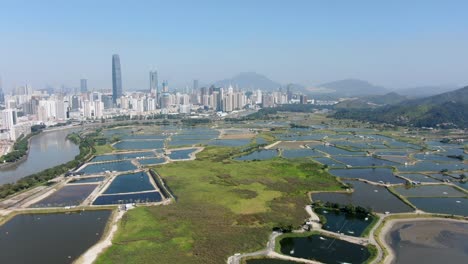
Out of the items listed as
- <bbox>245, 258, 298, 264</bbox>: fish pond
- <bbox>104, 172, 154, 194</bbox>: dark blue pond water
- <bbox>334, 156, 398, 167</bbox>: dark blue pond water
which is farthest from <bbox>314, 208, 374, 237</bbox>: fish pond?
<bbox>334, 156, 398, 167</bbox>: dark blue pond water

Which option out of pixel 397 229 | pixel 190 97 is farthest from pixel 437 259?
pixel 190 97

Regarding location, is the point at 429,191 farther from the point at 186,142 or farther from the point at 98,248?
the point at 186,142

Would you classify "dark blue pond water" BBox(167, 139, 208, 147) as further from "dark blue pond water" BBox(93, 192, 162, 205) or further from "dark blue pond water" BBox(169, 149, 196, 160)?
"dark blue pond water" BBox(93, 192, 162, 205)

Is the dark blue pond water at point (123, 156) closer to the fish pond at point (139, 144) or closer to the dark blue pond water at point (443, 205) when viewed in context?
the fish pond at point (139, 144)

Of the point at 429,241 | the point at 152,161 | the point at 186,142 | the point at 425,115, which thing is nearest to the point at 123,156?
the point at 152,161

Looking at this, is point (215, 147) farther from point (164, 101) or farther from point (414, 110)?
point (164, 101)

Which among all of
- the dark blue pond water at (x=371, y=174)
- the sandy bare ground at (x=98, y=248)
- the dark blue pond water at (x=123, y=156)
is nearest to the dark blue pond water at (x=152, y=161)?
the dark blue pond water at (x=123, y=156)
